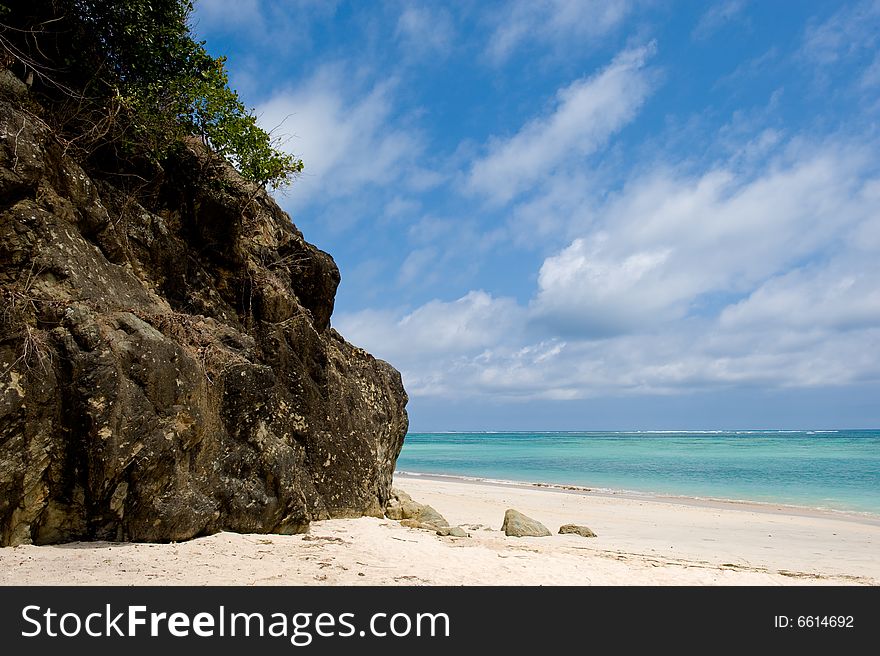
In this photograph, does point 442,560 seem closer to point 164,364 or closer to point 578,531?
point 164,364

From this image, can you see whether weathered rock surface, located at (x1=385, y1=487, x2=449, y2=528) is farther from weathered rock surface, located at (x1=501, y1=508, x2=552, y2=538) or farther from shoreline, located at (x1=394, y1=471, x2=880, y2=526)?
shoreline, located at (x1=394, y1=471, x2=880, y2=526)

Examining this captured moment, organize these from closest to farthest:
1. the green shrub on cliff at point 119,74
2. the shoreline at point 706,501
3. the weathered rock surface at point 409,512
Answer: the green shrub on cliff at point 119,74, the weathered rock surface at point 409,512, the shoreline at point 706,501

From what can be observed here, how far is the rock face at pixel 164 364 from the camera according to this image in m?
6.73

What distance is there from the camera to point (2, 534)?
6312mm

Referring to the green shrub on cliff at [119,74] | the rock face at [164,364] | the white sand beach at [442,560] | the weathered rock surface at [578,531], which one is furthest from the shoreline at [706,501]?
the green shrub on cliff at [119,74]

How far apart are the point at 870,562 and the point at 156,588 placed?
1265 centimetres

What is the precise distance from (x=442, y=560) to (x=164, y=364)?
4340mm

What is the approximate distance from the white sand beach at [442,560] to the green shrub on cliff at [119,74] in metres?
5.94

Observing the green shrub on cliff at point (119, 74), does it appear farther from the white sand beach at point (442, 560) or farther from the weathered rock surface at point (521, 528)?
the weathered rock surface at point (521, 528)

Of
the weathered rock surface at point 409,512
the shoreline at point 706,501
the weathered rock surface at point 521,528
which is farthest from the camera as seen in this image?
the shoreline at point 706,501

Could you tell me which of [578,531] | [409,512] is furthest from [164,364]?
[578,531]

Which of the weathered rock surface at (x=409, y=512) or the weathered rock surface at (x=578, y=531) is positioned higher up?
the weathered rock surface at (x=409, y=512)

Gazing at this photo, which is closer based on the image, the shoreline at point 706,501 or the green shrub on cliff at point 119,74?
the green shrub on cliff at point 119,74

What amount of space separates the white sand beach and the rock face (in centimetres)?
49
